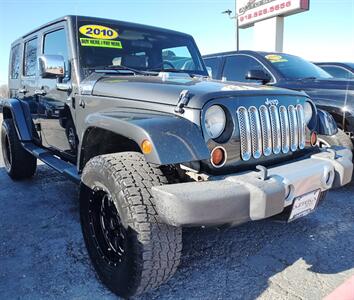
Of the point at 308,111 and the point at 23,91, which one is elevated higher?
the point at 23,91

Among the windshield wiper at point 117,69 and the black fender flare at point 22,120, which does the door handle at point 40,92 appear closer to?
the black fender flare at point 22,120

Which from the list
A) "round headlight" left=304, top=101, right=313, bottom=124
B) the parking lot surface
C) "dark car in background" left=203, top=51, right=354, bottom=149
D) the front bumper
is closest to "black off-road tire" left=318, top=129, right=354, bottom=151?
"dark car in background" left=203, top=51, right=354, bottom=149

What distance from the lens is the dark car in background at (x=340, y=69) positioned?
631 cm

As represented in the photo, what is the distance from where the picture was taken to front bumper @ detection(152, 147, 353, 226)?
197 centimetres

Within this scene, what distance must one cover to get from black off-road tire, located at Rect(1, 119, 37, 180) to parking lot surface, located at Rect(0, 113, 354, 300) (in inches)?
44.8

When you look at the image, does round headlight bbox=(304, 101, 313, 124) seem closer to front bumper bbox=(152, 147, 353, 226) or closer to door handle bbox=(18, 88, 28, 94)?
front bumper bbox=(152, 147, 353, 226)

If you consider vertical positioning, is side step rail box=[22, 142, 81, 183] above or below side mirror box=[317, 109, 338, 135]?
below

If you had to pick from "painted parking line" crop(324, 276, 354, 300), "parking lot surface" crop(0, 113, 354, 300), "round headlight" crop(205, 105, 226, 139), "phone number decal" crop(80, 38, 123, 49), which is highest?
"phone number decal" crop(80, 38, 123, 49)

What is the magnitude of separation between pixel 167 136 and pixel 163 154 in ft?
0.43

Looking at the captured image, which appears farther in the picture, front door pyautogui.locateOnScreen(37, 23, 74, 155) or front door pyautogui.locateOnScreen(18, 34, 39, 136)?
front door pyautogui.locateOnScreen(18, 34, 39, 136)

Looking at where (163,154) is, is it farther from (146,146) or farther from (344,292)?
(344,292)

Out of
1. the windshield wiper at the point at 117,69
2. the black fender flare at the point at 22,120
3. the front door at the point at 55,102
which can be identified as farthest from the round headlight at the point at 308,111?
the black fender flare at the point at 22,120

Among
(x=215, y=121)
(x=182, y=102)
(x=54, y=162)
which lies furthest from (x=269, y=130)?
(x=54, y=162)

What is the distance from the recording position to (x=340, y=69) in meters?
6.52
